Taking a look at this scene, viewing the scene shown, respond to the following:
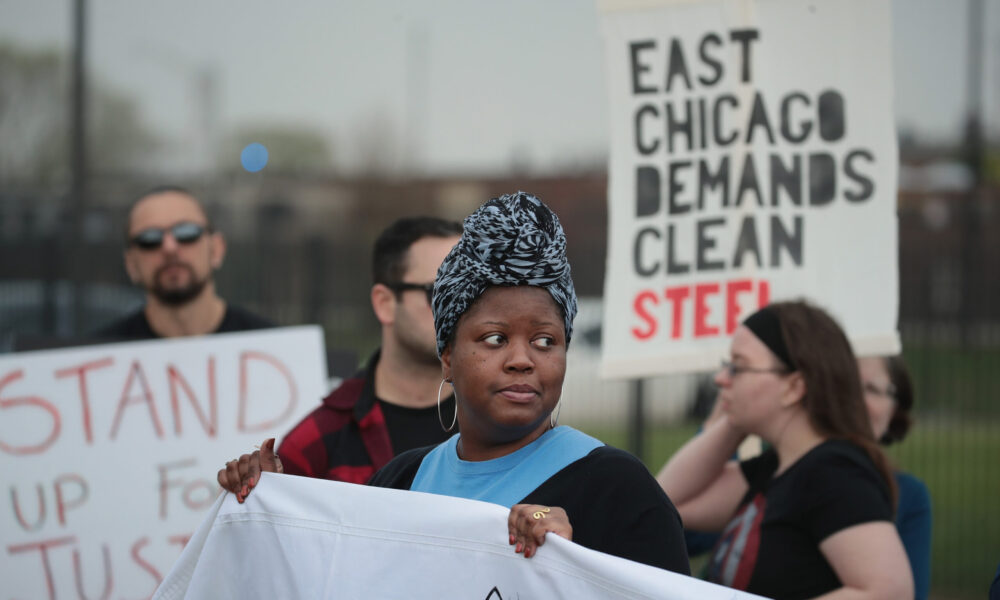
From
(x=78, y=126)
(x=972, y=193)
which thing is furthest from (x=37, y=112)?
(x=972, y=193)

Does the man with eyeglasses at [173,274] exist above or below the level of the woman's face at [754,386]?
above

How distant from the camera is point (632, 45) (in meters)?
4.29

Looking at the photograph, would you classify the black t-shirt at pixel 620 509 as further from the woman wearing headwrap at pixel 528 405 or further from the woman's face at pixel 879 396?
the woman's face at pixel 879 396

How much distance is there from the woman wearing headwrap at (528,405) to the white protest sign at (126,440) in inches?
83.7

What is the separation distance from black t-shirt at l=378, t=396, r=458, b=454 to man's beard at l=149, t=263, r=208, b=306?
5.16 ft

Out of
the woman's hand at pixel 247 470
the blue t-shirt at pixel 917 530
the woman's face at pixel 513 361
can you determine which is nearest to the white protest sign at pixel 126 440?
the woman's hand at pixel 247 470

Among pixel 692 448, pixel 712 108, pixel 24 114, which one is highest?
pixel 24 114

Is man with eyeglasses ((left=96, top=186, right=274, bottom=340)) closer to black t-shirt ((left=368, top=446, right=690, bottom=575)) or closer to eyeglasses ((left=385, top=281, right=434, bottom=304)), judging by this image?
eyeglasses ((left=385, top=281, right=434, bottom=304))

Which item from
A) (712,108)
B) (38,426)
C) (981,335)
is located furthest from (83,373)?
(981,335)

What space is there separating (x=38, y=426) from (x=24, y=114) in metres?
4.47

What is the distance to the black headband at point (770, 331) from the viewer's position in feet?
10.5

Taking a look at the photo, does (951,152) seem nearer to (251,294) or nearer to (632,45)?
(251,294)

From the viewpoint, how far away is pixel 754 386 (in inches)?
126

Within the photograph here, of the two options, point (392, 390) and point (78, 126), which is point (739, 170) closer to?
point (392, 390)
